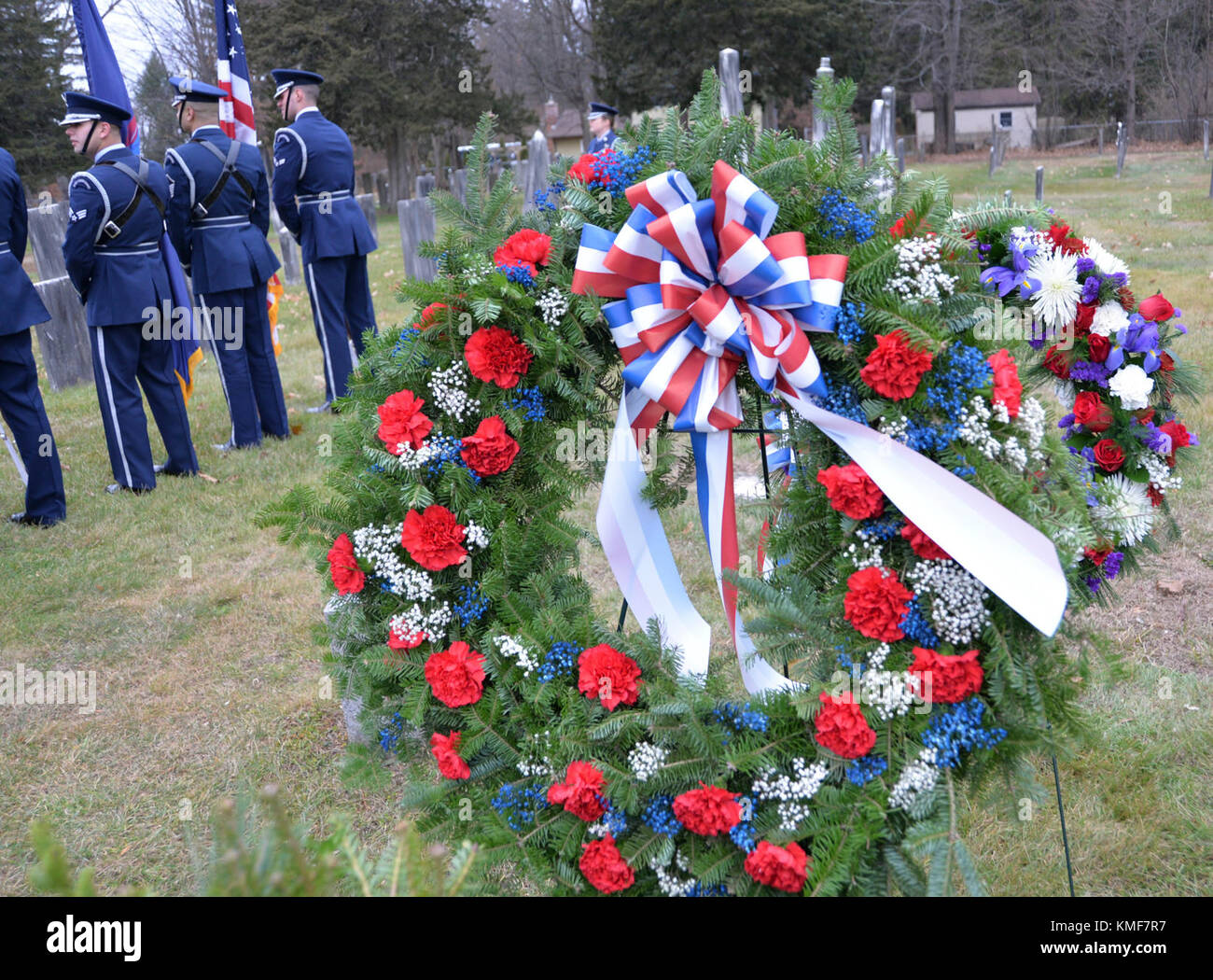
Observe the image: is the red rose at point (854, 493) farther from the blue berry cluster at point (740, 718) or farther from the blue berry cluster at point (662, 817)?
the blue berry cluster at point (662, 817)

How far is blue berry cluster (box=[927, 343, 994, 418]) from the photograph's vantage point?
2191mm

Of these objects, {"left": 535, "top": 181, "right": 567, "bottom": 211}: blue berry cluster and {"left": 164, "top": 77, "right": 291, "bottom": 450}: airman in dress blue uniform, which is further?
{"left": 164, "top": 77, "right": 291, "bottom": 450}: airman in dress blue uniform

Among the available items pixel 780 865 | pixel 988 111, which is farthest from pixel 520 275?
pixel 988 111

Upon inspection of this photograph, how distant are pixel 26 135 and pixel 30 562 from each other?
2368 centimetres

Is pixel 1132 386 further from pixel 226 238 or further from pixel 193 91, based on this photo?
pixel 193 91

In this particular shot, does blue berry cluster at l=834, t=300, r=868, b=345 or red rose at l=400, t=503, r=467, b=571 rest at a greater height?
blue berry cluster at l=834, t=300, r=868, b=345

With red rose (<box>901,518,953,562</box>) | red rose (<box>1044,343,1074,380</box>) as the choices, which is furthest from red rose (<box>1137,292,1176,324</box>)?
red rose (<box>901,518,953,562</box>)

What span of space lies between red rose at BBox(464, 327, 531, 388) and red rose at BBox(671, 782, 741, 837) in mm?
1169

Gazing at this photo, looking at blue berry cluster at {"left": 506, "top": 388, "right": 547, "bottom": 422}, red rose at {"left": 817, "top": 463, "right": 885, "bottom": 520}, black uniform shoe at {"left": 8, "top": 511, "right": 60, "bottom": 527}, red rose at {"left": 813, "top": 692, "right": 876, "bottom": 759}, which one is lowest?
black uniform shoe at {"left": 8, "top": 511, "right": 60, "bottom": 527}

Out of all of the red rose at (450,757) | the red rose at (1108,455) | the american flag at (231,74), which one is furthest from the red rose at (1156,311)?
the american flag at (231,74)

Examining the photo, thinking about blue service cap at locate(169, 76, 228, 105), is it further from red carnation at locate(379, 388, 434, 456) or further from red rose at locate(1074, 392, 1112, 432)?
red rose at locate(1074, 392, 1112, 432)

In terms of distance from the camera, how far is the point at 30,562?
207 inches
